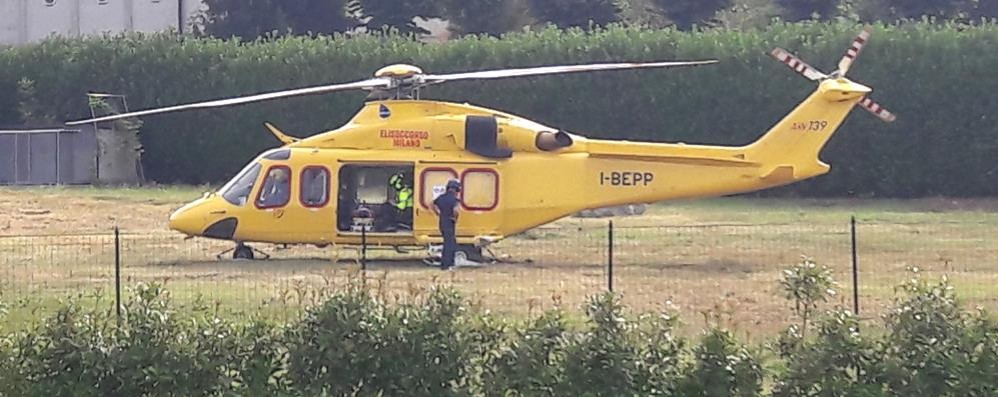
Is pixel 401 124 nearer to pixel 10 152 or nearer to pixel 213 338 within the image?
pixel 213 338

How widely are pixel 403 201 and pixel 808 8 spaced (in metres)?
43.2

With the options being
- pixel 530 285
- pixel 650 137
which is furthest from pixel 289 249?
pixel 650 137

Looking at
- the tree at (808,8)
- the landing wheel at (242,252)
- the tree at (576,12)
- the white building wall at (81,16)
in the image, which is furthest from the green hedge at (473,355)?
the white building wall at (81,16)

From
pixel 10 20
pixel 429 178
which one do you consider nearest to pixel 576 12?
pixel 10 20

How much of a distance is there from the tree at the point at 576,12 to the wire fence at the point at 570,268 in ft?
116

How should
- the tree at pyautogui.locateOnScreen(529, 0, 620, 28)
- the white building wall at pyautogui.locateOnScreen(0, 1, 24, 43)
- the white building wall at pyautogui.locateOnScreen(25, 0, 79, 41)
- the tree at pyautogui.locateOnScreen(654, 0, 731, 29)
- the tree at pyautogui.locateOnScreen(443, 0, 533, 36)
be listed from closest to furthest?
the tree at pyautogui.locateOnScreen(529, 0, 620, 28) → the tree at pyautogui.locateOnScreen(654, 0, 731, 29) → the tree at pyautogui.locateOnScreen(443, 0, 533, 36) → the white building wall at pyautogui.locateOnScreen(25, 0, 79, 41) → the white building wall at pyautogui.locateOnScreen(0, 1, 24, 43)

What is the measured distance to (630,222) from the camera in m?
29.3

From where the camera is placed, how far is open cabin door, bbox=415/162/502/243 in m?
21.6

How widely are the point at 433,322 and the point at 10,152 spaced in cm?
3278

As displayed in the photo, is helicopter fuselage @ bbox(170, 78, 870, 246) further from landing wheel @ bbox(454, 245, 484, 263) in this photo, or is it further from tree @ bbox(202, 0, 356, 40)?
tree @ bbox(202, 0, 356, 40)

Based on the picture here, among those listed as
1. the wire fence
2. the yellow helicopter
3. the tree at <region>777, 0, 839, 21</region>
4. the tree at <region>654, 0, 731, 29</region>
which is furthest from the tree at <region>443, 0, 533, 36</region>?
the yellow helicopter

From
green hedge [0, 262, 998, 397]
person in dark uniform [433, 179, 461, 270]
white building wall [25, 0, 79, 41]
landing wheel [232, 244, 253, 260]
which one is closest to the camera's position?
green hedge [0, 262, 998, 397]

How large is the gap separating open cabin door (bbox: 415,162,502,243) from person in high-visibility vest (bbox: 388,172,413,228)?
0.11 meters

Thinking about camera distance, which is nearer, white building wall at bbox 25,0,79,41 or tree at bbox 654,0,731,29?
tree at bbox 654,0,731,29
